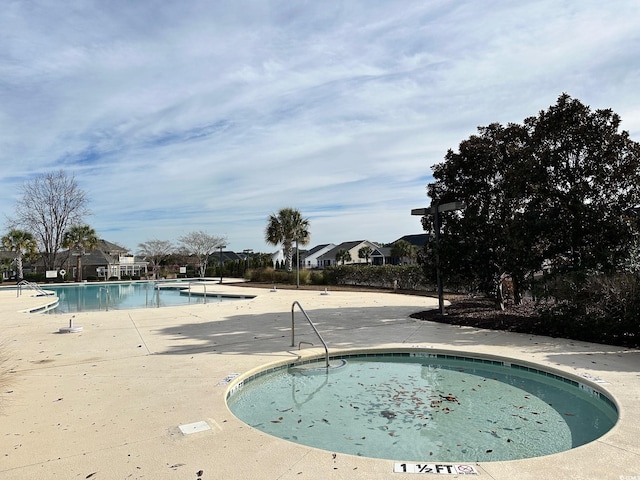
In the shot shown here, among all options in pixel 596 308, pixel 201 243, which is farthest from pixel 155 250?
pixel 596 308

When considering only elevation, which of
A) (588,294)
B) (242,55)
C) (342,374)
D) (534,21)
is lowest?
(342,374)

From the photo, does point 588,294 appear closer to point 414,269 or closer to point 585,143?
point 585,143

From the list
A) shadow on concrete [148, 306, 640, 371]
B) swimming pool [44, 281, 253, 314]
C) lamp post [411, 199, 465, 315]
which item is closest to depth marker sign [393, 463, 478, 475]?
shadow on concrete [148, 306, 640, 371]

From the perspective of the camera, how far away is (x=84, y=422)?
3.63 metres

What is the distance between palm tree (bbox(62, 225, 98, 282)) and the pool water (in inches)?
1310

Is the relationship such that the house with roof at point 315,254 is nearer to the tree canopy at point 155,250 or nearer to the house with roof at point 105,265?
the tree canopy at point 155,250

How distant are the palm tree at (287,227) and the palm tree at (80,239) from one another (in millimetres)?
16037

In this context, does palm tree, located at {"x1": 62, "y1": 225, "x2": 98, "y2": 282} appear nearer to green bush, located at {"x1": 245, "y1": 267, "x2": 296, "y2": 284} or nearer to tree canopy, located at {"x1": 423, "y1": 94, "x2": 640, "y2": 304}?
green bush, located at {"x1": 245, "y1": 267, "x2": 296, "y2": 284}

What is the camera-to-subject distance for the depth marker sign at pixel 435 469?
270 cm

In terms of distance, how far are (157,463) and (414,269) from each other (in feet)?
60.5

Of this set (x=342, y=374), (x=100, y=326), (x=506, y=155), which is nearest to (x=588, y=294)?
(x=506, y=155)

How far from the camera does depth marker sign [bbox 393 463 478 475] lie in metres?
2.70

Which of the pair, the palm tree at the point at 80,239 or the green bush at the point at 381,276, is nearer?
the green bush at the point at 381,276

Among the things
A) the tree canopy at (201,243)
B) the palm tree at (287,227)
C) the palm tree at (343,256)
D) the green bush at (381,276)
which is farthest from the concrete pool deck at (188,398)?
the palm tree at (343,256)
